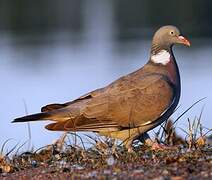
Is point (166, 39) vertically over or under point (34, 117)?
over

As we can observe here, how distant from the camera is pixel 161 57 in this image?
30.0 ft

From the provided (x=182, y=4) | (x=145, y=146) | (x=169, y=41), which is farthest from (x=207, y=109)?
(x=182, y=4)

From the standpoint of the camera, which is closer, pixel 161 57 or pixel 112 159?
pixel 112 159

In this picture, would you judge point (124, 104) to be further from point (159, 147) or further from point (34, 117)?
point (34, 117)

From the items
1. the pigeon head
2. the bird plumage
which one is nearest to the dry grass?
the bird plumage

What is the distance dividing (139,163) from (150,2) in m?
38.7

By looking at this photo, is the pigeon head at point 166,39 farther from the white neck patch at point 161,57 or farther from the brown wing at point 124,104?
the brown wing at point 124,104

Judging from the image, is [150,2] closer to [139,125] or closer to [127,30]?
[127,30]

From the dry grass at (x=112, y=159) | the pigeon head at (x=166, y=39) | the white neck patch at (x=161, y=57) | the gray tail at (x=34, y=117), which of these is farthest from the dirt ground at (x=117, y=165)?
the pigeon head at (x=166, y=39)

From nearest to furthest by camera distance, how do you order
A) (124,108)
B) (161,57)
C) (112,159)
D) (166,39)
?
1. (112,159)
2. (124,108)
3. (161,57)
4. (166,39)

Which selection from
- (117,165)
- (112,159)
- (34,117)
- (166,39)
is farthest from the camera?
(166,39)

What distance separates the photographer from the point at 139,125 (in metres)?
8.48

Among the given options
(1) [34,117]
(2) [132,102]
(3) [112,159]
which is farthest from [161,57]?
(3) [112,159]

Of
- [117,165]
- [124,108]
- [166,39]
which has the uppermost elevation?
[166,39]
